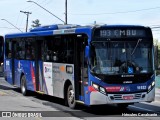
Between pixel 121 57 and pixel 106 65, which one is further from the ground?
pixel 121 57

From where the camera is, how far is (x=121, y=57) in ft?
43.8

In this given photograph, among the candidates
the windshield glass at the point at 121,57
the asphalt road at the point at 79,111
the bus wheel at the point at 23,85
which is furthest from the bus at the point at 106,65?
the bus wheel at the point at 23,85

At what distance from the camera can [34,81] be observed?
62.4 ft

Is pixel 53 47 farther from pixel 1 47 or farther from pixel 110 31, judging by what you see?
pixel 1 47

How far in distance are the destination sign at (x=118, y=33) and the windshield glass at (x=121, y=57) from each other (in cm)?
23

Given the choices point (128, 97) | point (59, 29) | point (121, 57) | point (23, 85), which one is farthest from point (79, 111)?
point (23, 85)

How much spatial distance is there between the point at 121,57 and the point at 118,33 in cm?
81

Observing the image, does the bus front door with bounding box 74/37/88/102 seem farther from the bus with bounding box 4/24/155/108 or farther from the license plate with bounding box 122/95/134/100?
the license plate with bounding box 122/95/134/100

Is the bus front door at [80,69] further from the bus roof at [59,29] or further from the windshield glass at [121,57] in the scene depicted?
the windshield glass at [121,57]

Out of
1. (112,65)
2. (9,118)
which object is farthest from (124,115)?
(9,118)

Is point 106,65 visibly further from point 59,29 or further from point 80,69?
point 59,29

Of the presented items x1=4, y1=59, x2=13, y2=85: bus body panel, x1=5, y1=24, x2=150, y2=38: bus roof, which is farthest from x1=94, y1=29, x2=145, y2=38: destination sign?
x1=4, y1=59, x2=13, y2=85: bus body panel

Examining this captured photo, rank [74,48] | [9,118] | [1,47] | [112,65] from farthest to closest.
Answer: [1,47], [74,48], [112,65], [9,118]

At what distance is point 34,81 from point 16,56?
3.12 meters
